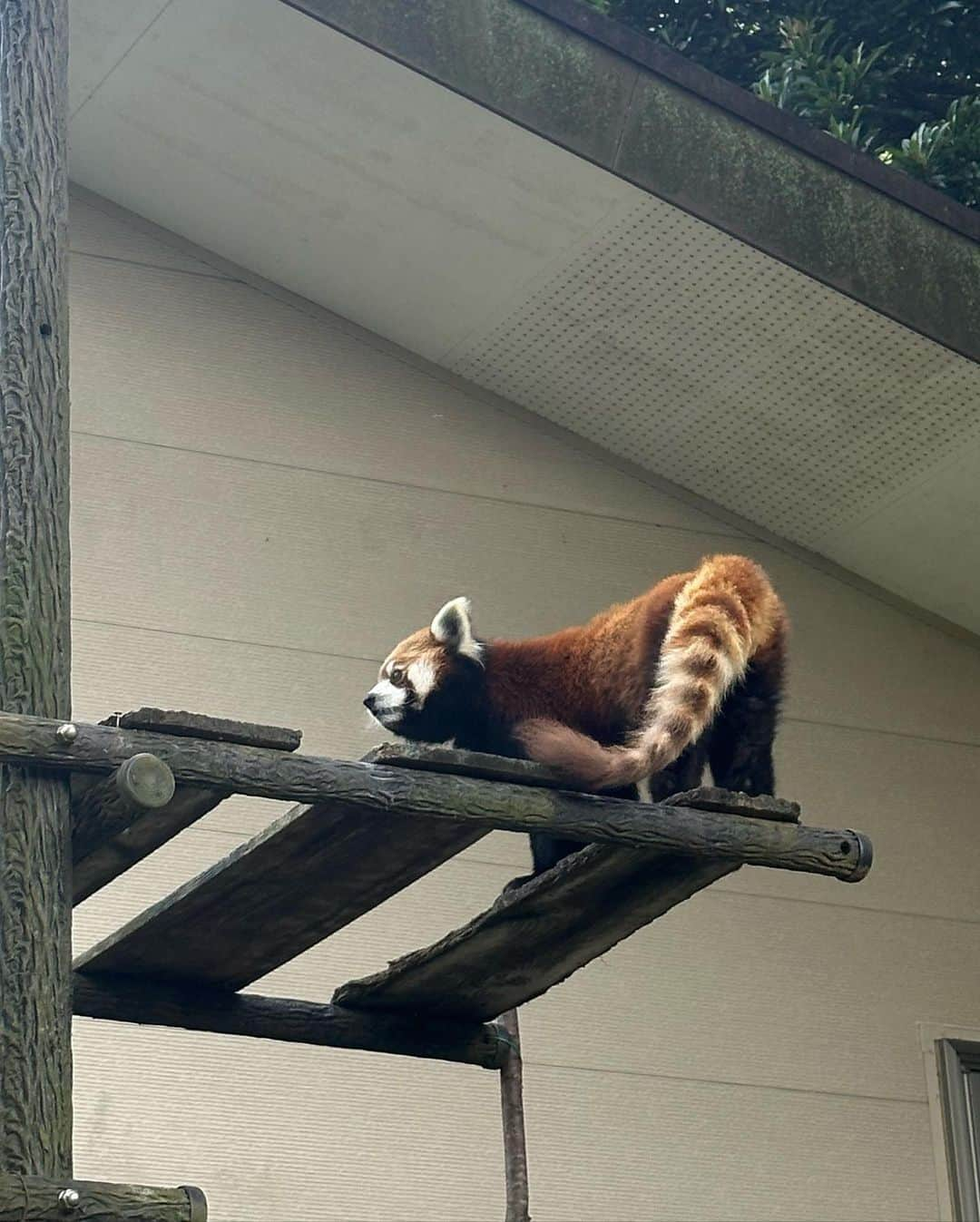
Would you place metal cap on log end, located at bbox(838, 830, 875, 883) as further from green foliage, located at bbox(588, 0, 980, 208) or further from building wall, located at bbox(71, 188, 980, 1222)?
green foliage, located at bbox(588, 0, 980, 208)

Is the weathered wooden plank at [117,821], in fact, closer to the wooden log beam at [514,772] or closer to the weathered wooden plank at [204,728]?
the weathered wooden plank at [204,728]

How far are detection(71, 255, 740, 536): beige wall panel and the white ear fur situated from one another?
1899mm

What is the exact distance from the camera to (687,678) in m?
3.26

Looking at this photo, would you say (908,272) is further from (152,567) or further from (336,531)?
(152,567)

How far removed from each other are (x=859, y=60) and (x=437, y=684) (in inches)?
126

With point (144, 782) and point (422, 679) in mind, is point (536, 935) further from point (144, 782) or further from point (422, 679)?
point (144, 782)

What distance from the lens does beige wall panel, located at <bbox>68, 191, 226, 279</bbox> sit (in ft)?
18.2

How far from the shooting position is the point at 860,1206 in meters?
5.27

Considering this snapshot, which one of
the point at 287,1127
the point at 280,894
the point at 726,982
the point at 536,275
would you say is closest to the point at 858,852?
the point at 280,894

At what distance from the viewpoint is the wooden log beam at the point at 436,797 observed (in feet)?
9.39

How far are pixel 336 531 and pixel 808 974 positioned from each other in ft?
5.49

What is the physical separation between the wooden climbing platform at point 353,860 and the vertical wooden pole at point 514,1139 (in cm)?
15

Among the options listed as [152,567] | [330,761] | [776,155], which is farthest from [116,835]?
[776,155]

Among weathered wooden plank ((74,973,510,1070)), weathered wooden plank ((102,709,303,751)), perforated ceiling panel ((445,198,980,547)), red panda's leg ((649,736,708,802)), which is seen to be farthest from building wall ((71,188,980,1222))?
weathered wooden plank ((102,709,303,751))
